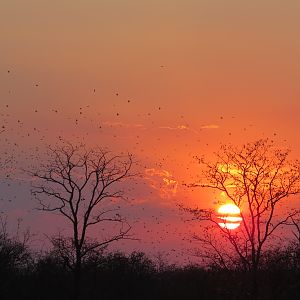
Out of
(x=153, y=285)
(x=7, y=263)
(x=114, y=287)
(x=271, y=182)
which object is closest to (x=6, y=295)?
(x=7, y=263)

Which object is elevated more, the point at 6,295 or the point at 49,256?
the point at 49,256

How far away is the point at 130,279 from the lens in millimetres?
84438

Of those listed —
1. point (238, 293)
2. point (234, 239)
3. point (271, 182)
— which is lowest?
point (238, 293)

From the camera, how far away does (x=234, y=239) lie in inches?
1885

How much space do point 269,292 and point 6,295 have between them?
98.2 ft

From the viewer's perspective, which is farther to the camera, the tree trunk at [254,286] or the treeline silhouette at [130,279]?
the treeline silhouette at [130,279]

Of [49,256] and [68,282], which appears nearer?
[68,282]

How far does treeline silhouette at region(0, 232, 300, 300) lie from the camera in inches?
2483

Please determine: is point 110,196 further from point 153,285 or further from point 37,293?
point 153,285

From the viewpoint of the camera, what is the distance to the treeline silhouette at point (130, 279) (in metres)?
63.1

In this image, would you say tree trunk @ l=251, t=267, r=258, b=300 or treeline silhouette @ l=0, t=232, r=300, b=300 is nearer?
tree trunk @ l=251, t=267, r=258, b=300

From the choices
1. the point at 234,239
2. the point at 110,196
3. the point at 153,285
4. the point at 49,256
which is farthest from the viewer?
the point at 153,285

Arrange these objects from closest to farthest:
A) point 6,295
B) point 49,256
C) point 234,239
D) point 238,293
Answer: point 234,239 < point 238,293 < point 6,295 < point 49,256

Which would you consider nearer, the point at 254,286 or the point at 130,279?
the point at 254,286
